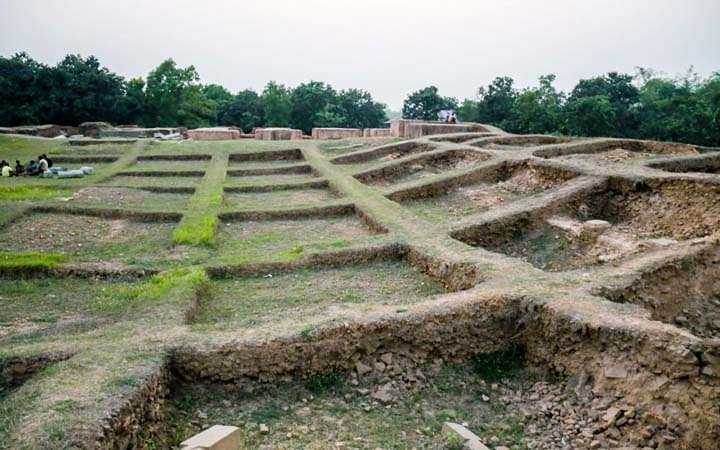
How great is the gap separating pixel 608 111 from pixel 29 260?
25978mm

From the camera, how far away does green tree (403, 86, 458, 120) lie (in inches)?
1485

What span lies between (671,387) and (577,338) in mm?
801

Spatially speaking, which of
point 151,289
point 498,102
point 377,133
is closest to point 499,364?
point 151,289

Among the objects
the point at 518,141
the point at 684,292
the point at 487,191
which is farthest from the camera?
the point at 518,141

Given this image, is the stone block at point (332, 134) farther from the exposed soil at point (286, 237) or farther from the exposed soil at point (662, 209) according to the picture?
the exposed soil at point (662, 209)

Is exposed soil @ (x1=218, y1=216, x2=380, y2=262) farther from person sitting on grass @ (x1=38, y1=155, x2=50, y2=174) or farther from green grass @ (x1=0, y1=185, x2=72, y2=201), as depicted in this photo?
person sitting on grass @ (x1=38, y1=155, x2=50, y2=174)

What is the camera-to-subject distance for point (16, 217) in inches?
359

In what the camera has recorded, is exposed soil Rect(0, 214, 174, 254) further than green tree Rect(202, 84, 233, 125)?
No

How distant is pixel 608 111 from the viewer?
26.8 meters

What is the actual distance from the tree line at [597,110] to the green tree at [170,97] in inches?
544

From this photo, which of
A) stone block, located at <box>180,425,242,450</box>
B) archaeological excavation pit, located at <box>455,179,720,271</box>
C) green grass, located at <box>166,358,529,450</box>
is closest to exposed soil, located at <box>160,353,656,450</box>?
green grass, located at <box>166,358,529,450</box>

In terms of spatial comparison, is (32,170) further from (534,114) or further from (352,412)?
(534,114)

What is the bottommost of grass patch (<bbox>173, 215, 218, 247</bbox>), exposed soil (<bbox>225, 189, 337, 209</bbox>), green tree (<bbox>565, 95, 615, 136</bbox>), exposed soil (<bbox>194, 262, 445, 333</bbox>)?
exposed soil (<bbox>194, 262, 445, 333</bbox>)

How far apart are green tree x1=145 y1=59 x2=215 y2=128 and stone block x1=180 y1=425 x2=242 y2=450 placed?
32.1 meters
